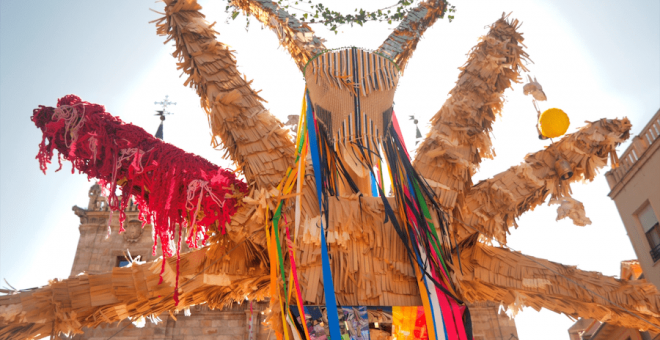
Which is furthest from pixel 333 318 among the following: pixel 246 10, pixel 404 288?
pixel 246 10

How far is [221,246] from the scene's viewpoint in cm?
289

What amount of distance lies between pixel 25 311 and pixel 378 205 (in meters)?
1.81

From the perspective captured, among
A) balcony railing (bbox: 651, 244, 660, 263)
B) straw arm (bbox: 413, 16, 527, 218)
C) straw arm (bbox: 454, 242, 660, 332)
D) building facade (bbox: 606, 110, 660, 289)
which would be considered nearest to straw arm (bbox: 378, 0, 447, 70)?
straw arm (bbox: 413, 16, 527, 218)

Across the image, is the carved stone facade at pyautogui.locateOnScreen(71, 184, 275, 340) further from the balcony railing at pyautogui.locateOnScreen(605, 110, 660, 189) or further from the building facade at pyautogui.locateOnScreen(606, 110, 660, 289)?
the balcony railing at pyautogui.locateOnScreen(605, 110, 660, 189)

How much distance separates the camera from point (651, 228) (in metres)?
9.14

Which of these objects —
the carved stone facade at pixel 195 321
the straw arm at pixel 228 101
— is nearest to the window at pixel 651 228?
the carved stone facade at pixel 195 321

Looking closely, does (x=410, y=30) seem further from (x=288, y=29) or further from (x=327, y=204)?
(x=327, y=204)

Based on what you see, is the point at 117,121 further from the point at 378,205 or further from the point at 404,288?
the point at 404,288

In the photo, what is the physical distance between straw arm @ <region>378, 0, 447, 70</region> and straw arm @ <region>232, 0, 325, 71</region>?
1.61 feet

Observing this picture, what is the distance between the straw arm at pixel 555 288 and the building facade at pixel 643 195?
6757mm

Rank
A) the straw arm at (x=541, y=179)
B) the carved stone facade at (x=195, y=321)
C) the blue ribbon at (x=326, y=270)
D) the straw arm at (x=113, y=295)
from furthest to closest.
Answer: the carved stone facade at (x=195, y=321) < the straw arm at (x=541, y=179) < the straw arm at (x=113, y=295) < the blue ribbon at (x=326, y=270)

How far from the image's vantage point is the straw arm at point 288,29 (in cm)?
351

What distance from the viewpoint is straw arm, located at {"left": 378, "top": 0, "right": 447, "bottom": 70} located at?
144 inches

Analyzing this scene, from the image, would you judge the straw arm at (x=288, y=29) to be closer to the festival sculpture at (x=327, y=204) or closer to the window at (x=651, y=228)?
the festival sculpture at (x=327, y=204)
